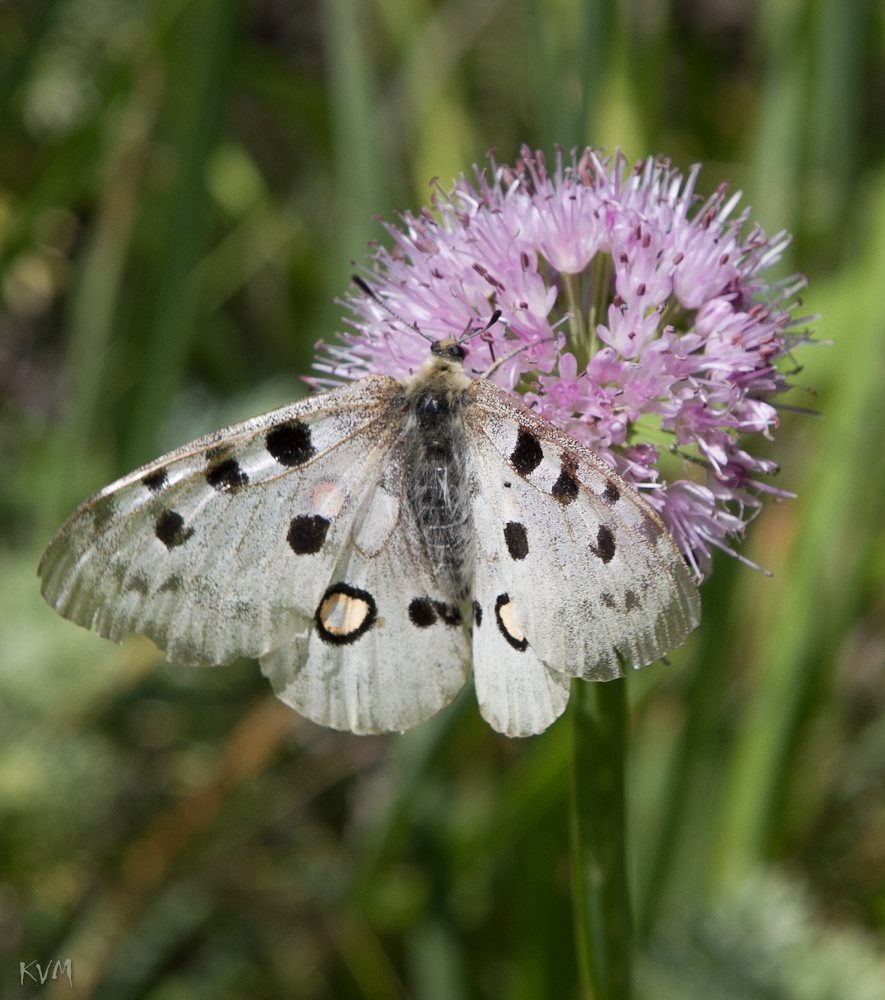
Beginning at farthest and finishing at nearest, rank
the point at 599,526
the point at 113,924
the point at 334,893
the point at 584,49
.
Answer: the point at 334,893 → the point at 113,924 → the point at 584,49 → the point at 599,526

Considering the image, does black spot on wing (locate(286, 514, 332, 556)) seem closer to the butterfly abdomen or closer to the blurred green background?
the butterfly abdomen

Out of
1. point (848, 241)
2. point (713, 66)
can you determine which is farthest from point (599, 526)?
point (713, 66)

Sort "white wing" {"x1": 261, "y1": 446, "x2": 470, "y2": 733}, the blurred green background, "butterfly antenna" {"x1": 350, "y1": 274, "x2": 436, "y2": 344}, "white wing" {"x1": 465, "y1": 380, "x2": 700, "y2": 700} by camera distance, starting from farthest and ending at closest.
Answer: the blurred green background
"butterfly antenna" {"x1": 350, "y1": 274, "x2": 436, "y2": 344}
"white wing" {"x1": 261, "y1": 446, "x2": 470, "y2": 733}
"white wing" {"x1": 465, "y1": 380, "x2": 700, "y2": 700}

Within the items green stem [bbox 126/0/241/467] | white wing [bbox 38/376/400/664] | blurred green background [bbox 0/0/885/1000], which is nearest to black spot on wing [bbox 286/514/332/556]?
white wing [bbox 38/376/400/664]

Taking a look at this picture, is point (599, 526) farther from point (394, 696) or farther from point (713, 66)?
point (713, 66)

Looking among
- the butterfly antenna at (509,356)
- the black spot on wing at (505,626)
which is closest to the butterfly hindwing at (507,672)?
the black spot on wing at (505,626)

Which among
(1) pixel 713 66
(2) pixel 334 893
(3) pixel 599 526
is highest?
(1) pixel 713 66
